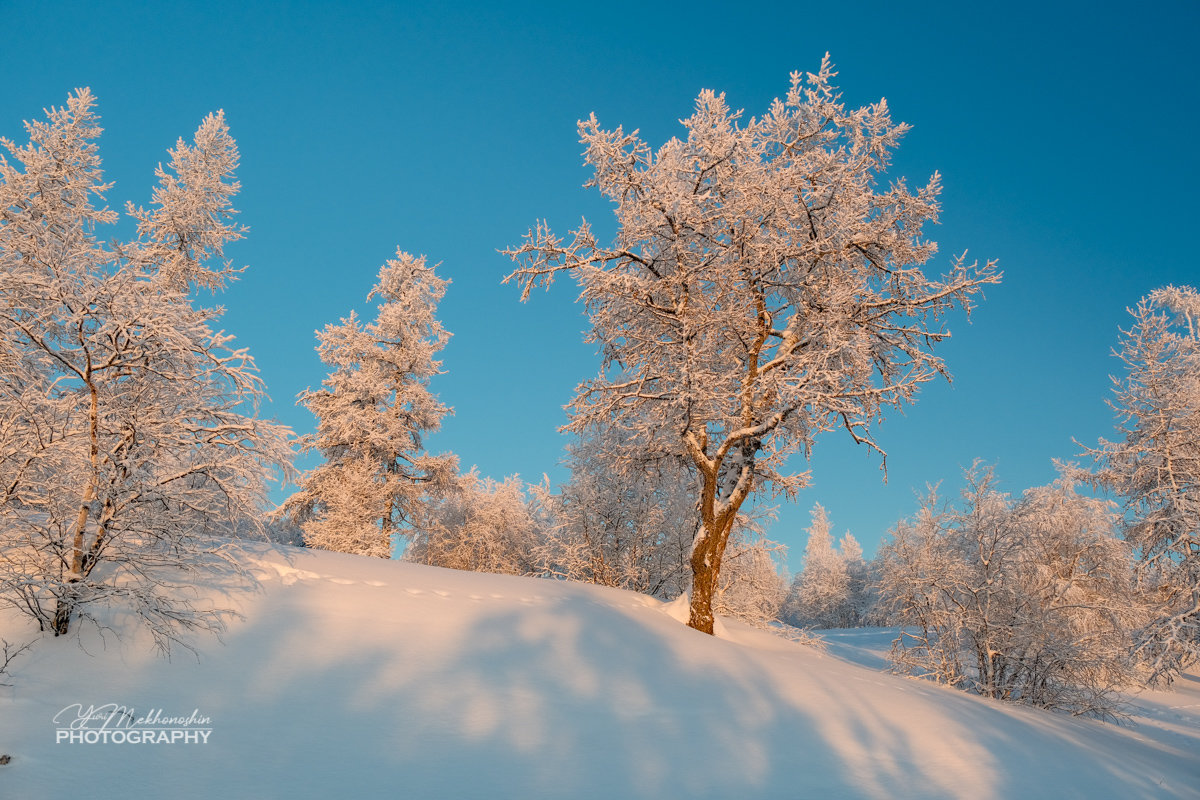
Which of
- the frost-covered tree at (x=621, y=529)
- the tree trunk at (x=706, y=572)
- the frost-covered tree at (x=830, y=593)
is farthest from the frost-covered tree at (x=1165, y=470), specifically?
the frost-covered tree at (x=830, y=593)

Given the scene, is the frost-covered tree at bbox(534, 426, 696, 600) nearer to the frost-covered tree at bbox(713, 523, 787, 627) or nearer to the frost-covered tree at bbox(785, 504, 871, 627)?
the frost-covered tree at bbox(713, 523, 787, 627)

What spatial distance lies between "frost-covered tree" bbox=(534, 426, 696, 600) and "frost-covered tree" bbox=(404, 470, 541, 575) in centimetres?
514

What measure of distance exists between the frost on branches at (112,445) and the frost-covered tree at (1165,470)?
11.8 meters

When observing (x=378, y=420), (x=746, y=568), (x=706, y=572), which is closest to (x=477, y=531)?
(x=378, y=420)

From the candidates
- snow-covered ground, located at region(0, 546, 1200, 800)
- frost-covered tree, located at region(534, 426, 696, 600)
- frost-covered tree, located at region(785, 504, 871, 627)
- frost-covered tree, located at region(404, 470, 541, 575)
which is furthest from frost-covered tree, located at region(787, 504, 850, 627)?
snow-covered ground, located at region(0, 546, 1200, 800)

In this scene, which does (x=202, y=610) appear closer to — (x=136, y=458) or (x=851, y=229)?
(x=136, y=458)

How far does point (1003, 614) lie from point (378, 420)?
17.1 m

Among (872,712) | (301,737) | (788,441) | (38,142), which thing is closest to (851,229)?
(788,441)

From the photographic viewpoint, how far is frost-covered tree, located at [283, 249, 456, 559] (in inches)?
755

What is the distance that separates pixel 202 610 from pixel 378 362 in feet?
52.2

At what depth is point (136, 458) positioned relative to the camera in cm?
550

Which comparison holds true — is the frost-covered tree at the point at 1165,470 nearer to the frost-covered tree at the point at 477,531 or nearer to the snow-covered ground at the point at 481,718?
the snow-covered ground at the point at 481,718

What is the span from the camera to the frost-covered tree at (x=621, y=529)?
17.5 metres

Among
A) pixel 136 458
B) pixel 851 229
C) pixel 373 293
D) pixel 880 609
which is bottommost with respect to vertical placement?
pixel 880 609
